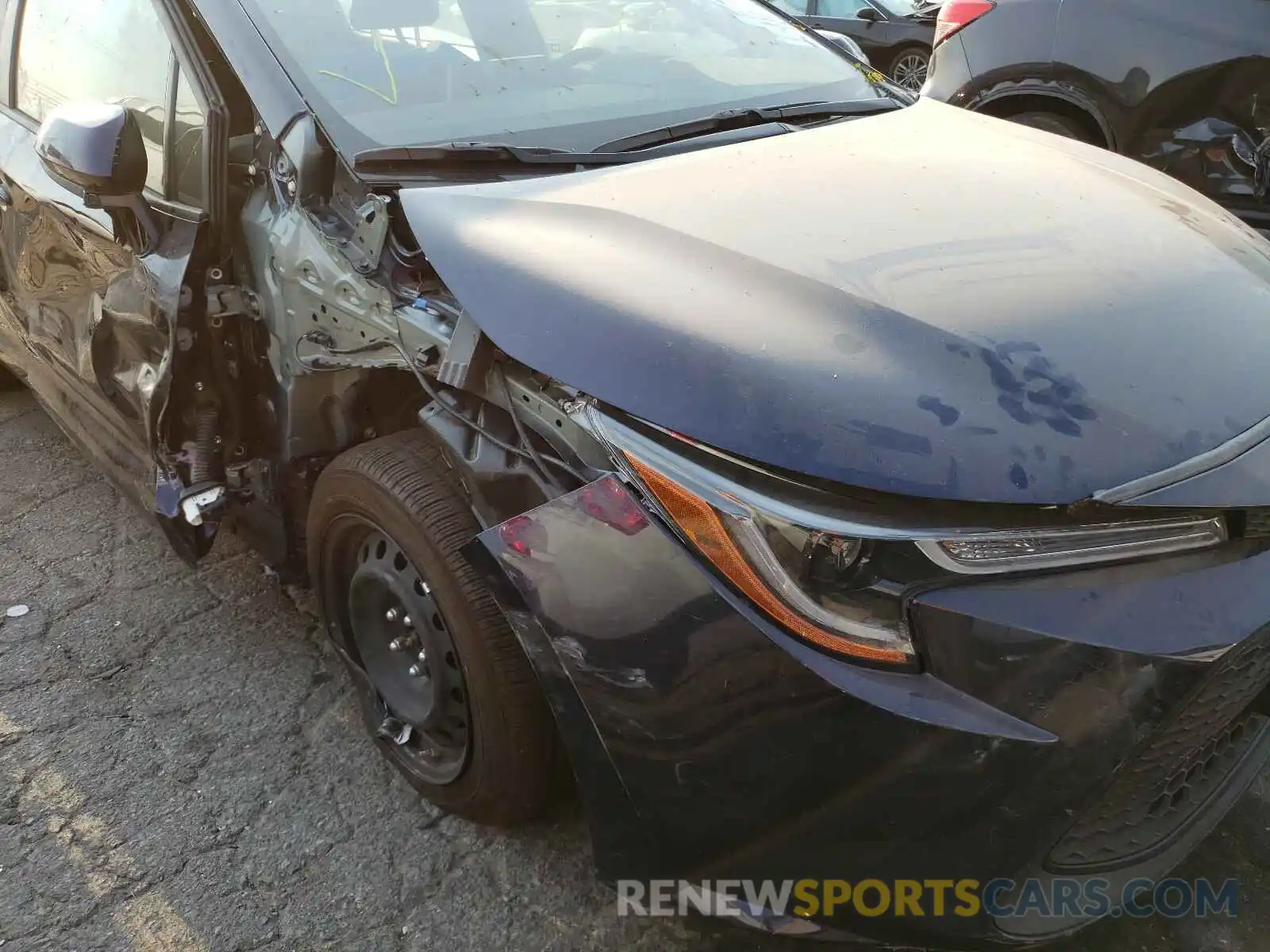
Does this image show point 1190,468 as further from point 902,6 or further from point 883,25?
point 902,6

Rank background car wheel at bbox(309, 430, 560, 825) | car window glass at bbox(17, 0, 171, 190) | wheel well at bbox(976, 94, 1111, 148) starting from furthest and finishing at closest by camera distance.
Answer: wheel well at bbox(976, 94, 1111, 148), car window glass at bbox(17, 0, 171, 190), background car wheel at bbox(309, 430, 560, 825)

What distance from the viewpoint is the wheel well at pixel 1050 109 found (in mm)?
4516

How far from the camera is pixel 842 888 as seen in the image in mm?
1376

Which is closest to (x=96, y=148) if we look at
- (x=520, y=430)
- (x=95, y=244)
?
(x=95, y=244)

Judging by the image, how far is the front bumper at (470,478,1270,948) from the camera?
1.23 m

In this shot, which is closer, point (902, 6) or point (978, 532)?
point (978, 532)

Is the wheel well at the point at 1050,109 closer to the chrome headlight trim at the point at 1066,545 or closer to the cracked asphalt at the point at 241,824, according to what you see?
the cracked asphalt at the point at 241,824

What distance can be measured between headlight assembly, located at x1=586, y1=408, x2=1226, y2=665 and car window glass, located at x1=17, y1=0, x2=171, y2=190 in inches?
66.2

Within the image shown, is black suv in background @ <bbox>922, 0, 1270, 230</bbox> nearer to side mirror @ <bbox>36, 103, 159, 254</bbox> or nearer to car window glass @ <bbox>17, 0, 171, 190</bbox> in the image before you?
car window glass @ <bbox>17, 0, 171, 190</bbox>

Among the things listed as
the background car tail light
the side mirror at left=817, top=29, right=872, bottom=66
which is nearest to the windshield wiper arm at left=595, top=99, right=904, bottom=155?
the side mirror at left=817, top=29, right=872, bottom=66

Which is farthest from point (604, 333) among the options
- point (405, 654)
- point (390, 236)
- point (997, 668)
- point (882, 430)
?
point (405, 654)

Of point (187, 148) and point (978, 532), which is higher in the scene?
point (978, 532)

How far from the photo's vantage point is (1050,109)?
15.3 feet

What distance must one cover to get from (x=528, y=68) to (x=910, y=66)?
7419 mm
